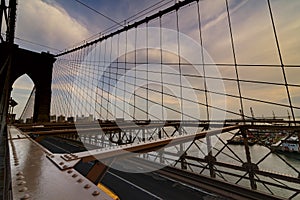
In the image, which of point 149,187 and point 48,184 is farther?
point 149,187

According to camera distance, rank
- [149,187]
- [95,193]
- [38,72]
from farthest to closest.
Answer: [38,72], [149,187], [95,193]

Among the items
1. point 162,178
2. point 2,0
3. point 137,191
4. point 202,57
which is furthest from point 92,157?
point 202,57

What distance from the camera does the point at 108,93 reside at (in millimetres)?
12820

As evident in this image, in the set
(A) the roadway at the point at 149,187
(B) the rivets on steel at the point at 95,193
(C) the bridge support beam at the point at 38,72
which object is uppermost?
(C) the bridge support beam at the point at 38,72

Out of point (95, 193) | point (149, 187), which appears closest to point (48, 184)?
point (95, 193)

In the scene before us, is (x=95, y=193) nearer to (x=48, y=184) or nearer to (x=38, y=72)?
(x=48, y=184)

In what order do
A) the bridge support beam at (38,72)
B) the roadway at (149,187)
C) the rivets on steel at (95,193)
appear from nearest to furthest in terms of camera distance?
1. the rivets on steel at (95,193)
2. the roadway at (149,187)
3. the bridge support beam at (38,72)

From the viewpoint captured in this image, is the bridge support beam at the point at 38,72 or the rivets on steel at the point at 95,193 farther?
the bridge support beam at the point at 38,72

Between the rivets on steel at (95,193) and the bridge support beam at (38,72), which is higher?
the bridge support beam at (38,72)

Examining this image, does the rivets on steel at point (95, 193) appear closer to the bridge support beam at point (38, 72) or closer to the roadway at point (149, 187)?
the roadway at point (149, 187)

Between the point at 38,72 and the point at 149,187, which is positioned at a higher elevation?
the point at 38,72

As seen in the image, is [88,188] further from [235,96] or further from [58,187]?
[235,96]

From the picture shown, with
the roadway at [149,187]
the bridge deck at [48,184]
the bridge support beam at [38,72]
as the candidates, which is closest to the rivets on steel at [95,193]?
the bridge deck at [48,184]

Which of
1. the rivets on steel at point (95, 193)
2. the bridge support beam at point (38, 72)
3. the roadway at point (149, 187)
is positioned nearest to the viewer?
the rivets on steel at point (95, 193)
